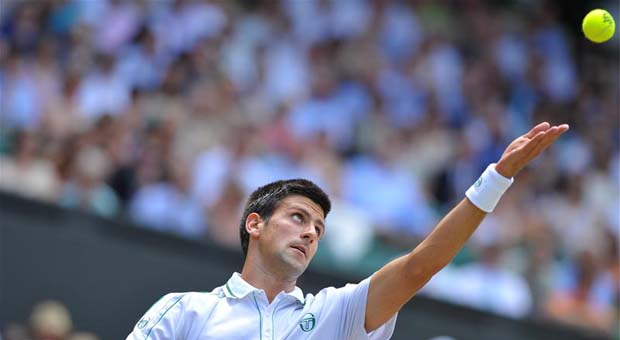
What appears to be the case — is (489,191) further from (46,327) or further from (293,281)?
(46,327)

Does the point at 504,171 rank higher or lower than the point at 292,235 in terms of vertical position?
higher

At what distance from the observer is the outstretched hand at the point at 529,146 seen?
5164 millimetres

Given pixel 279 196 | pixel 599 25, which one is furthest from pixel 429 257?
pixel 599 25

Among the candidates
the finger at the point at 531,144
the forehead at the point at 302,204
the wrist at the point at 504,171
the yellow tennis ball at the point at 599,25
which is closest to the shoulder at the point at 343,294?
the forehead at the point at 302,204

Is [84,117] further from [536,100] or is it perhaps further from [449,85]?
[536,100]

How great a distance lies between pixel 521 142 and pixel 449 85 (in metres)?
9.70

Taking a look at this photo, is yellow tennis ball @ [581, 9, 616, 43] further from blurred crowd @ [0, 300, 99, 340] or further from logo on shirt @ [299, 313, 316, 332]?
blurred crowd @ [0, 300, 99, 340]

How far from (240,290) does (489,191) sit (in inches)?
45.7

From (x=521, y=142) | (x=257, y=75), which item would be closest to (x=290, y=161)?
(x=257, y=75)

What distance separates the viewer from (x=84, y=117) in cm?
1132

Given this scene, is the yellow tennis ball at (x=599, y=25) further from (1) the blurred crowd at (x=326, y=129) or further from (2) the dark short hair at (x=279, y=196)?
(1) the blurred crowd at (x=326, y=129)

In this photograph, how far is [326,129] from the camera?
42.4ft

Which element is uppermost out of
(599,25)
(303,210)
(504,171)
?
(599,25)

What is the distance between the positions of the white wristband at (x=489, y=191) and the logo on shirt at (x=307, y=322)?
2.79ft
